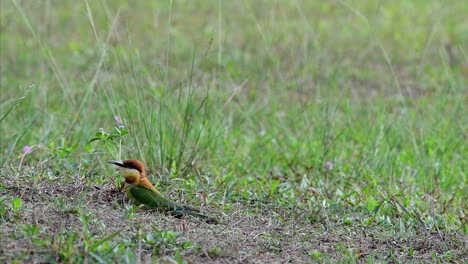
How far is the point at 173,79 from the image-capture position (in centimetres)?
737

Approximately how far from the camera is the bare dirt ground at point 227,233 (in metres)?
3.42

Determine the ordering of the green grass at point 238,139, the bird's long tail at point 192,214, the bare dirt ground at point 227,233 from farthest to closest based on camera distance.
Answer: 1. the bird's long tail at point 192,214
2. the green grass at point 238,139
3. the bare dirt ground at point 227,233

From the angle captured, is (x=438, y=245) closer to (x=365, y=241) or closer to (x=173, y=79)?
(x=365, y=241)

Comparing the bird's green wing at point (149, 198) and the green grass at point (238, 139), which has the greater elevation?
the bird's green wing at point (149, 198)

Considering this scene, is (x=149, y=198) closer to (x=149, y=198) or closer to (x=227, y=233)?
(x=149, y=198)

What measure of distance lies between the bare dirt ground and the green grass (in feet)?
0.03

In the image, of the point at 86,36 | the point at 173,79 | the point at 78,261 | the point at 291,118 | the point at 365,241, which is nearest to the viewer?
the point at 78,261

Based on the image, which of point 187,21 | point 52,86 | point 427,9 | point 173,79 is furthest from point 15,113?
point 427,9

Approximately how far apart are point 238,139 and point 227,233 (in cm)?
233

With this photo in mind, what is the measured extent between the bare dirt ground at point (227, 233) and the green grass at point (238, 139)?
10mm

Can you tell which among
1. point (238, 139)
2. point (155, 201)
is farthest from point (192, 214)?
point (238, 139)

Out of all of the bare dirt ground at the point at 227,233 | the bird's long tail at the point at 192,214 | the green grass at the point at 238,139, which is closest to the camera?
the bare dirt ground at the point at 227,233

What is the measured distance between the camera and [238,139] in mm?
6059

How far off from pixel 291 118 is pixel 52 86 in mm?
1850
